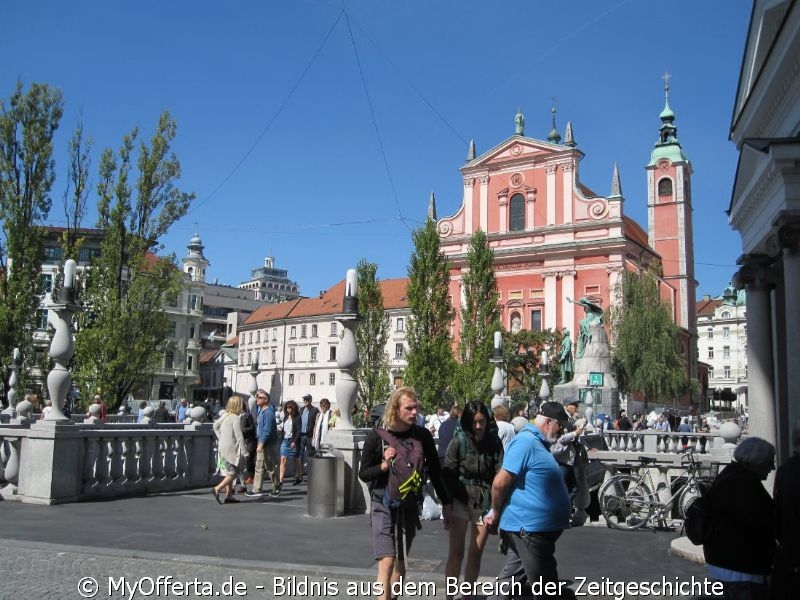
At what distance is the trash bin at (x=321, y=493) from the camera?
10250 millimetres

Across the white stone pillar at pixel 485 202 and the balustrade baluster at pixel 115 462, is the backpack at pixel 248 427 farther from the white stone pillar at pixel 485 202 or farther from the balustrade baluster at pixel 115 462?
the white stone pillar at pixel 485 202

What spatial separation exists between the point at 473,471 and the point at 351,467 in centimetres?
473

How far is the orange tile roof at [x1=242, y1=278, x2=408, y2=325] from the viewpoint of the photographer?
80.2 m

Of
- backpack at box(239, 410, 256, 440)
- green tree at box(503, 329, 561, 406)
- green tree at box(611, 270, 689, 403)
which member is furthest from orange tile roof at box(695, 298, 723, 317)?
backpack at box(239, 410, 256, 440)

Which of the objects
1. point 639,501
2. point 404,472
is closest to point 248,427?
point 639,501

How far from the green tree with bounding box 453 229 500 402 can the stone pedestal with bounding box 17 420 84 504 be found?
3148 centimetres

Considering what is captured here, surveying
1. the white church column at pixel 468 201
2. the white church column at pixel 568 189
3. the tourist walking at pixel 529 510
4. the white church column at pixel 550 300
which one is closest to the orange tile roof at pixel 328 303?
the white church column at pixel 468 201

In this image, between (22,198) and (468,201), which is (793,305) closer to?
(22,198)

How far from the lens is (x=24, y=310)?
28.0 m

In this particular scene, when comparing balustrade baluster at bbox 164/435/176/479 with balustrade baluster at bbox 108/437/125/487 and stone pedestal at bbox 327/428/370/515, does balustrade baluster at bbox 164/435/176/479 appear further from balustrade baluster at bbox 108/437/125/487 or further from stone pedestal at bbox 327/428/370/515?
stone pedestal at bbox 327/428/370/515

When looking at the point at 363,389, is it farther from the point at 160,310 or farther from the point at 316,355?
the point at 316,355

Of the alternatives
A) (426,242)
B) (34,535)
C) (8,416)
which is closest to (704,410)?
(426,242)

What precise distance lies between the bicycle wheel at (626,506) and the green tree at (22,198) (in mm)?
24539

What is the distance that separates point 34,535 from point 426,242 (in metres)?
38.6
